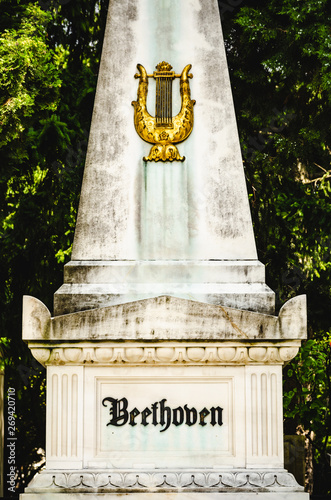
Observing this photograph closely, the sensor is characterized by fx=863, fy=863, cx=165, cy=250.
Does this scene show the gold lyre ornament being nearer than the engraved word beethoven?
No

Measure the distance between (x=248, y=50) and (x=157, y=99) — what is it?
6.50 metres

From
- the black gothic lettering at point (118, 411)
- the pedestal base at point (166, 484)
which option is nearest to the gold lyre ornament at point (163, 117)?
the black gothic lettering at point (118, 411)

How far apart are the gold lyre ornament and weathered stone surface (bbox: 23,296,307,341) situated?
1.26 m

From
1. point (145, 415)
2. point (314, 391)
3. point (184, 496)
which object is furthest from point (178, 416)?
point (314, 391)

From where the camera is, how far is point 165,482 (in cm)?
558

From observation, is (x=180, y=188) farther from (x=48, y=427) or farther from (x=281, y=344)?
(x=48, y=427)

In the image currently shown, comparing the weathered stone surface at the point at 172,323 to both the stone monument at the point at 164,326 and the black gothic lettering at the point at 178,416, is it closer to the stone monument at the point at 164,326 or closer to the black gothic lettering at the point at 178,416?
the stone monument at the point at 164,326

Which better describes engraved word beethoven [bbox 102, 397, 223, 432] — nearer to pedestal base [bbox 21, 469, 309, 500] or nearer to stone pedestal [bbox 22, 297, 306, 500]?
stone pedestal [bbox 22, 297, 306, 500]

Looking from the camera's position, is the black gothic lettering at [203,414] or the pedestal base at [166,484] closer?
the pedestal base at [166,484]

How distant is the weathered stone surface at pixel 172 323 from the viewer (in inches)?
226

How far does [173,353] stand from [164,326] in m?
0.19

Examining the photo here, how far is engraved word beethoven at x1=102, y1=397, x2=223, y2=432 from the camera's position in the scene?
5781 mm

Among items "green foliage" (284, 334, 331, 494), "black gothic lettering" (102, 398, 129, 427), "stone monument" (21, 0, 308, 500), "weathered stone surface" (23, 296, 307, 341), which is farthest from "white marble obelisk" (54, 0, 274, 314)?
"green foliage" (284, 334, 331, 494)

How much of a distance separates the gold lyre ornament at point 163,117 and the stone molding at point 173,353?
149 cm
